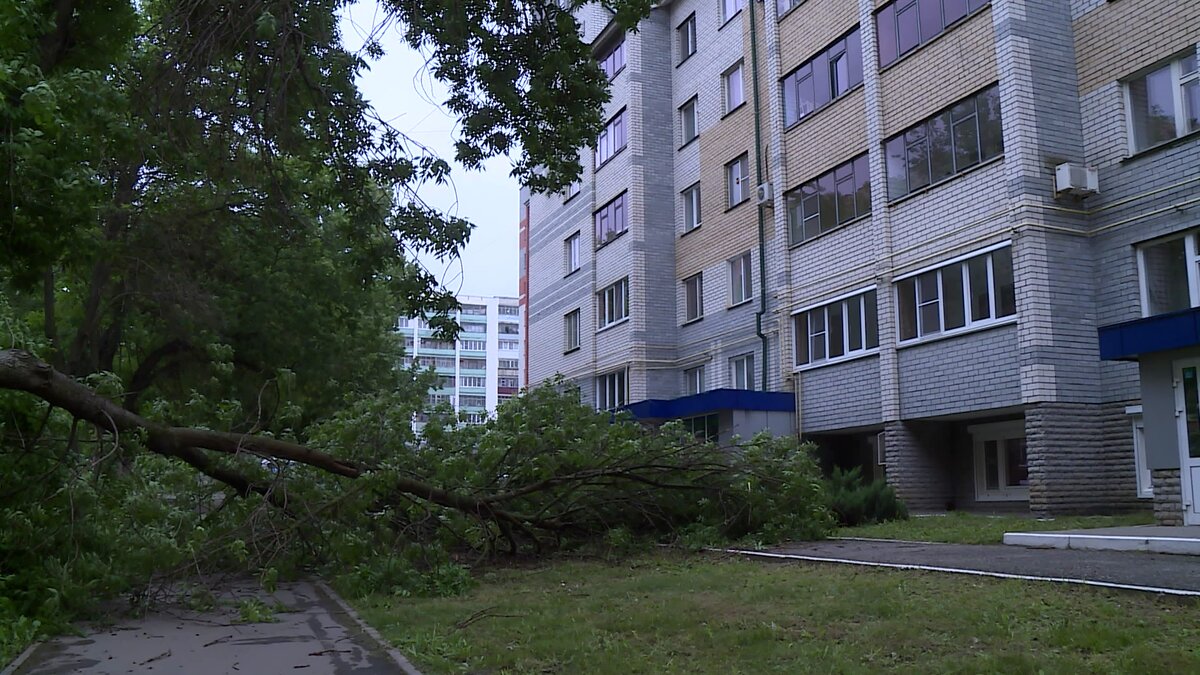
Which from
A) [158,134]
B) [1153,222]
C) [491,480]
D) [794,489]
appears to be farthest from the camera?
[1153,222]

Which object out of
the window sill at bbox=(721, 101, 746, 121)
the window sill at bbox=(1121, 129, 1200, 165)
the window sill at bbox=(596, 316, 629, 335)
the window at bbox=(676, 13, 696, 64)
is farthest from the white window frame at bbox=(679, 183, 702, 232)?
the window sill at bbox=(1121, 129, 1200, 165)

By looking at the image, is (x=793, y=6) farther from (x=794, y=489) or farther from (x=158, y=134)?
(x=158, y=134)

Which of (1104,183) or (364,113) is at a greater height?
(1104,183)

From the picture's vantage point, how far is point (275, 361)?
77.9 ft

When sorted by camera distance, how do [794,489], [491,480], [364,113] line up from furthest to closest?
1. [794,489]
2. [491,480]
3. [364,113]

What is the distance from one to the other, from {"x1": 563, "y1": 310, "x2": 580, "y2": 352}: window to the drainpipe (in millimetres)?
11490

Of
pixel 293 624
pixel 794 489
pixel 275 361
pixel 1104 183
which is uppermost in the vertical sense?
pixel 1104 183

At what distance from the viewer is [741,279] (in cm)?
2748

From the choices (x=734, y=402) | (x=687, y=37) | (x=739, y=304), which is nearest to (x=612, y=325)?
(x=739, y=304)

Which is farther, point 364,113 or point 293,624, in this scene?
point 364,113

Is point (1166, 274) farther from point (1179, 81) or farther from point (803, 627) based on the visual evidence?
point (803, 627)

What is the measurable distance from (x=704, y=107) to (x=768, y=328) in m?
7.96

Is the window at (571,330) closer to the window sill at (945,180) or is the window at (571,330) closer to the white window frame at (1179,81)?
the window sill at (945,180)

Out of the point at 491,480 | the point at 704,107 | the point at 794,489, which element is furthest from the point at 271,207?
the point at 704,107
